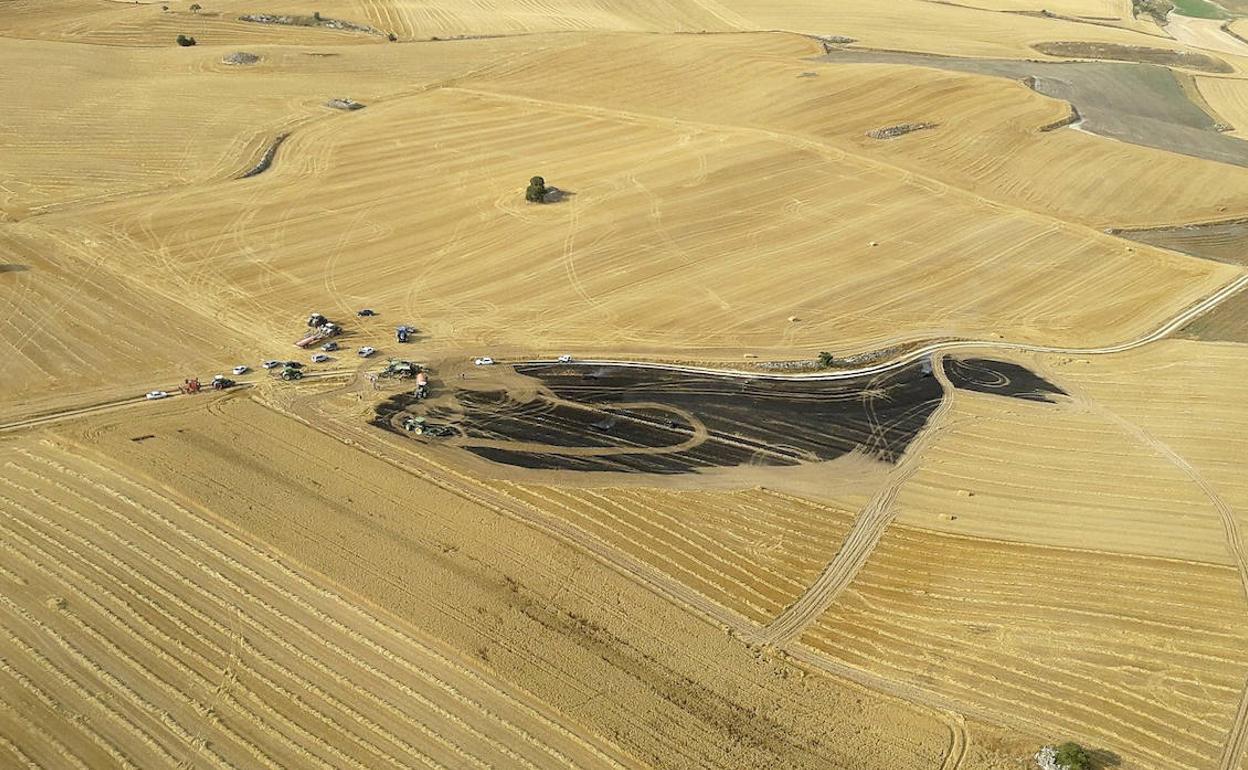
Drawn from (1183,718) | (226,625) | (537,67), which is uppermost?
(537,67)

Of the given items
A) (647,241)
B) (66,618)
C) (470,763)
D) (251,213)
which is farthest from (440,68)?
(470,763)

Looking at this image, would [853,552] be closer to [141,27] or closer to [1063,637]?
[1063,637]

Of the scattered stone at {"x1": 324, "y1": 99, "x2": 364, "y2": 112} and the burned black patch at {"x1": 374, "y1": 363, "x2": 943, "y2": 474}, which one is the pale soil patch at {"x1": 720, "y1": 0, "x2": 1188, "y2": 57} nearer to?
the scattered stone at {"x1": 324, "y1": 99, "x2": 364, "y2": 112}

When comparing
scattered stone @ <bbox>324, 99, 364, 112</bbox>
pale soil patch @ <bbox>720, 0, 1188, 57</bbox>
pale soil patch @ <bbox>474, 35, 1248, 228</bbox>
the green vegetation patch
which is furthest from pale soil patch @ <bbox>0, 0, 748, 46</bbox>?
the green vegetation patch

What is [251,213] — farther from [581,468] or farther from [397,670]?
[397,670]

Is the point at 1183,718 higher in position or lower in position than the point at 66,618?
lower

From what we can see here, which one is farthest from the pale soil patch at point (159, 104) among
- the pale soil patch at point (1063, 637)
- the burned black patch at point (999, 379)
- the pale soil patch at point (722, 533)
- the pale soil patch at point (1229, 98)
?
the pale soil patch at point (1229, 98)

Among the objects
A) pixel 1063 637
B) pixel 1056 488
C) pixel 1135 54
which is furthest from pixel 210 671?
pixel 1135 54

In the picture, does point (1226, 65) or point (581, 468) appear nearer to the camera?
point (581, 468)
